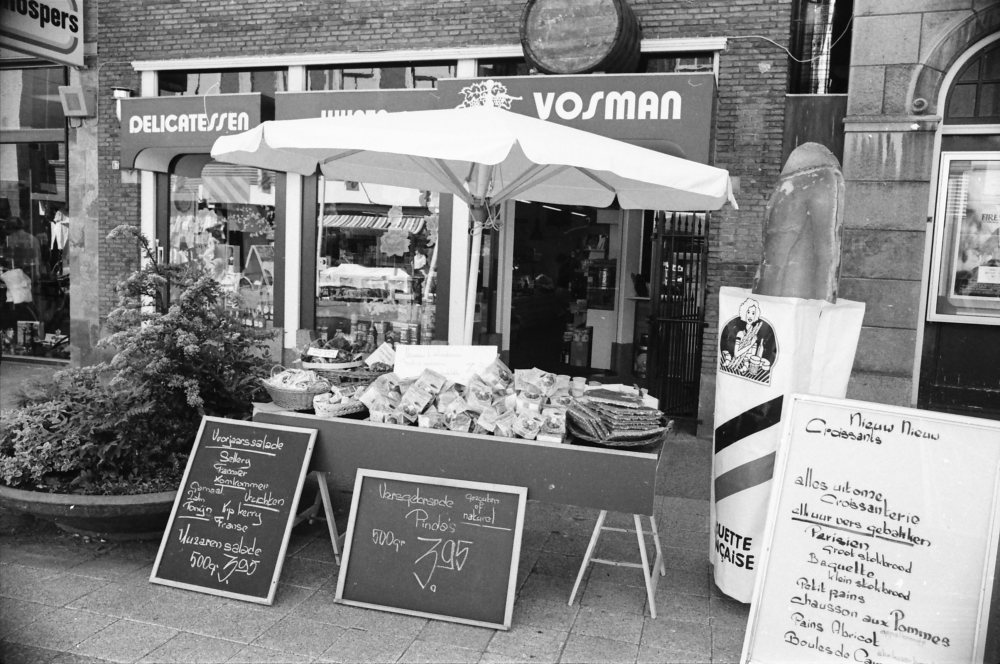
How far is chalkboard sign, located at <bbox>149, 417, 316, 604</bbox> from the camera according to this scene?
156 inches

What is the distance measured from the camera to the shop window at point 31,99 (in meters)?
10.4

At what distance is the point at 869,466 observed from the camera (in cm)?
321

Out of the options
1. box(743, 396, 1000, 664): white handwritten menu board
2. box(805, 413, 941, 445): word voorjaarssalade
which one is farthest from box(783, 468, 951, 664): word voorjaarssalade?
box(805, 413, 941, 445): word voorjaarssalade

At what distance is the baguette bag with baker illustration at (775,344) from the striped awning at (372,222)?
5.38 m

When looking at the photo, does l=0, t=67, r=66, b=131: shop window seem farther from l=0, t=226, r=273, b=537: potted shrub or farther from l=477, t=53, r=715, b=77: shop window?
l=0, t=226, r=273, b=537: potted shrub

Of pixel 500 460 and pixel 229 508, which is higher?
pixel 500 460

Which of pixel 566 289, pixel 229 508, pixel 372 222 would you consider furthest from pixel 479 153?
pixel 566 289

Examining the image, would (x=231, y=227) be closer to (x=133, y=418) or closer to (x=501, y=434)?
(x=133, y=418)

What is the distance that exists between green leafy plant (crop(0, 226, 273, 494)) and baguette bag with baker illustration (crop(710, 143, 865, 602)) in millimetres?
2868

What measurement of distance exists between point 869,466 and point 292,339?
7478 mm

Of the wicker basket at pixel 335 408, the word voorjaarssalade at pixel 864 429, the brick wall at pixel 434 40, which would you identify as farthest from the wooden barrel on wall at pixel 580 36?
the word voorjaarssalade at pixel 864 429

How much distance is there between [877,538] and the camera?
3.16 metres

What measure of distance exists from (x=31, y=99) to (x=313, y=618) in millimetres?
9759

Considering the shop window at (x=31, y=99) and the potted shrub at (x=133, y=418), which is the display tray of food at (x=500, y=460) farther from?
the shop window at (x=31, y=99)
